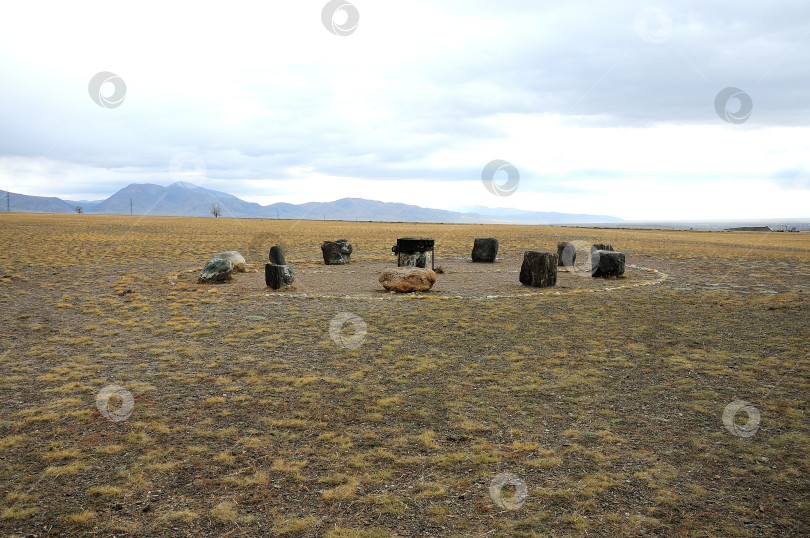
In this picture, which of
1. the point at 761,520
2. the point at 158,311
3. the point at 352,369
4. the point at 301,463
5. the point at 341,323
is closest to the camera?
the point at 761,520

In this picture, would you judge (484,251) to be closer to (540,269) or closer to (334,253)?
(334,253)

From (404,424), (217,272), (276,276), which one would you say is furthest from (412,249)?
(404,424)

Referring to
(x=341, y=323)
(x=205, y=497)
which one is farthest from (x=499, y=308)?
(x=205, y=497)

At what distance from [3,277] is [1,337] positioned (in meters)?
11.3

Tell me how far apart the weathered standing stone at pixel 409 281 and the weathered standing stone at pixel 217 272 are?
623cm

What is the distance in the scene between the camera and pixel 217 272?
19.9 m

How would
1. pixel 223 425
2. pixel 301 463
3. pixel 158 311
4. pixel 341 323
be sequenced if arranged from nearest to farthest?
pixel 301 463 < pixel 223 425 < pixel 341 323 < pixel 158 311

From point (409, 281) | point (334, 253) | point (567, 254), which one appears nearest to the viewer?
point (409, 281)

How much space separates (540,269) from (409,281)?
4.79m

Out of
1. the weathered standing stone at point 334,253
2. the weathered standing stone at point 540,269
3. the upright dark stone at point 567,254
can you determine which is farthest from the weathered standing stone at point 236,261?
the upright dark stone at point 567,254

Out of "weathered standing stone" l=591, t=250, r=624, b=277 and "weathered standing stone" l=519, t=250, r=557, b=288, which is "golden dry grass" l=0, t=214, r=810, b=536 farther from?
"weathered standing stone" l=591, t=250, r=624, b=277

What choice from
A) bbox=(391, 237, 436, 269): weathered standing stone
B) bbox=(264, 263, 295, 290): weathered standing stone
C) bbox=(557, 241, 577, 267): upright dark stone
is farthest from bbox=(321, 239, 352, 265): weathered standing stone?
bbox=(557, 241, 577, 267): upright dark stone

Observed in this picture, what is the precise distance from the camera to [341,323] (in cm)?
1316

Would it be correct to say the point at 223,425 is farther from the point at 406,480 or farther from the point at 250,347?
the point at 250,347
